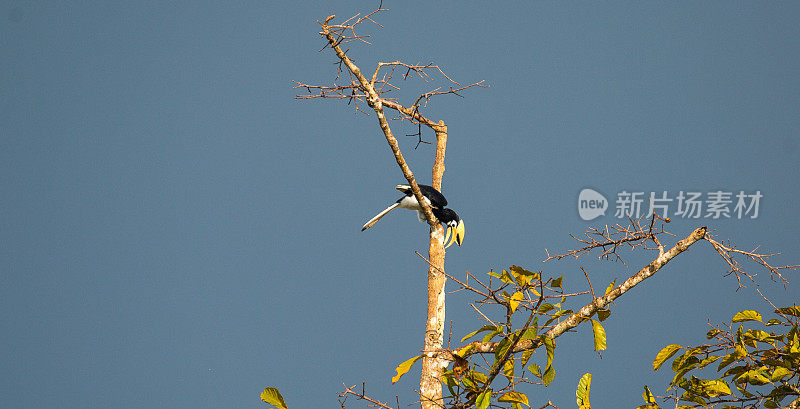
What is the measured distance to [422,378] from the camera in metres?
3.47

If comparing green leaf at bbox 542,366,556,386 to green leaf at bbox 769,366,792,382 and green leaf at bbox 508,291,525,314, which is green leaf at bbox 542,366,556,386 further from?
green leaf at bbox 769,366,792,382

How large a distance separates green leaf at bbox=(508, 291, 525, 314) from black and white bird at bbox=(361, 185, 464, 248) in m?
1.67

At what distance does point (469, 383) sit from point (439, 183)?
1.92 meters

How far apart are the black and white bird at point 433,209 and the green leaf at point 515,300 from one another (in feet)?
5.48

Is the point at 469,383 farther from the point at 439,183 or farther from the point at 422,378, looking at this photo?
the point at 439,183

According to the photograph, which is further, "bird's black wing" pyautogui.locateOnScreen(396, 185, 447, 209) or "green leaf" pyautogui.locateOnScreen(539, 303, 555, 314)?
"bird's black wing" pyautogui.locateOnScreen(396, 185, 447, 209)

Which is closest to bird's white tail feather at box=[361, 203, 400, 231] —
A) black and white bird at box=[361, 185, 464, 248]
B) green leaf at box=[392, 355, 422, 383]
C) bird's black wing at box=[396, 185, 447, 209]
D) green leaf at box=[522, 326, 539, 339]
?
black and white bird at box=[361, 185, 464, 248]

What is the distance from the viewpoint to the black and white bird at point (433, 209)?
4312mm

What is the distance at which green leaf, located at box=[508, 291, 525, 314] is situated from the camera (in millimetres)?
2410

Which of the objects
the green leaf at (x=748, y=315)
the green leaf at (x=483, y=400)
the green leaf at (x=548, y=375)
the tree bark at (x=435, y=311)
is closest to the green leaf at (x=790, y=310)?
the green leaf at (x=748, y=315)

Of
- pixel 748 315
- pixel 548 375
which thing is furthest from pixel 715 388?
pixel 548 375

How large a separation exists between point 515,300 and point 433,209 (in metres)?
1.90

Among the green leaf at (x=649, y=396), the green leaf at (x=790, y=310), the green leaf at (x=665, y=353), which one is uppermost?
the green leaf at (x=790, y=310)

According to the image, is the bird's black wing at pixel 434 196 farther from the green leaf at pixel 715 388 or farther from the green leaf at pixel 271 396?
the green leaf at pixel 271 396
